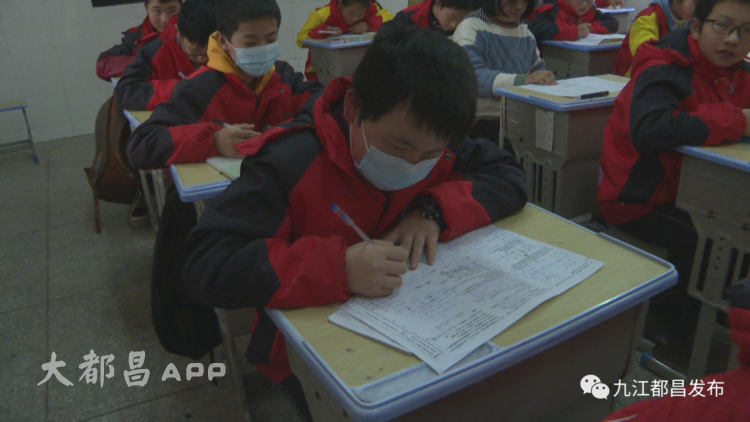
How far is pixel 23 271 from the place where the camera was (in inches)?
102

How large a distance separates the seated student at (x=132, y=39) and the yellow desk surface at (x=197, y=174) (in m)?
1.77

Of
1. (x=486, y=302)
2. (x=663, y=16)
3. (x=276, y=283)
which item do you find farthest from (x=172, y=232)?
(x=663, y=16)

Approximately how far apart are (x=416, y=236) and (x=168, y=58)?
1855mm

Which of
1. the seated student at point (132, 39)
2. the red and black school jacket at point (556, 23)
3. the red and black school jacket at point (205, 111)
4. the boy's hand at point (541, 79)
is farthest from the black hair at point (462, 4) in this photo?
the seated student at point (132, 39)

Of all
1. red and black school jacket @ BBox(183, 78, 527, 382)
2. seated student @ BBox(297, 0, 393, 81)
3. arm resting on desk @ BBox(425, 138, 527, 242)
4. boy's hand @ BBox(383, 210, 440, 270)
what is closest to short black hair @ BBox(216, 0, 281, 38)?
red and black school jacket @ BBox(183, 78, 527, 382)

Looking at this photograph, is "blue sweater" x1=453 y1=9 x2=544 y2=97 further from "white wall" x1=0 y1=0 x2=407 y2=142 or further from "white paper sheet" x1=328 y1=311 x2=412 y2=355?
"white wall" x1=0 y1=0 x2=407 y2=142

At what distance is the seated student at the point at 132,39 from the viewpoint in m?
2.97

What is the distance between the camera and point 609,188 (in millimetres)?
1824

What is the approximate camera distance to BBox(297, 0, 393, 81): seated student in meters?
4.19

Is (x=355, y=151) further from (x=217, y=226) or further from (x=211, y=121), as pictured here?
(x=211, y=121)

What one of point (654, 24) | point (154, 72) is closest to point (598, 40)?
point (654, 24)

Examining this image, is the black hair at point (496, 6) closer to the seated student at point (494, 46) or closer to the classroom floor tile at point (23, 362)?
the seated student at point (494, 46)

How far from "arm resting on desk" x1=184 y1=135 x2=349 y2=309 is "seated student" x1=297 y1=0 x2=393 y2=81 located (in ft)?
11.2

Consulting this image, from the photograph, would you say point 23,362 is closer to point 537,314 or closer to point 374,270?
point 374,270
